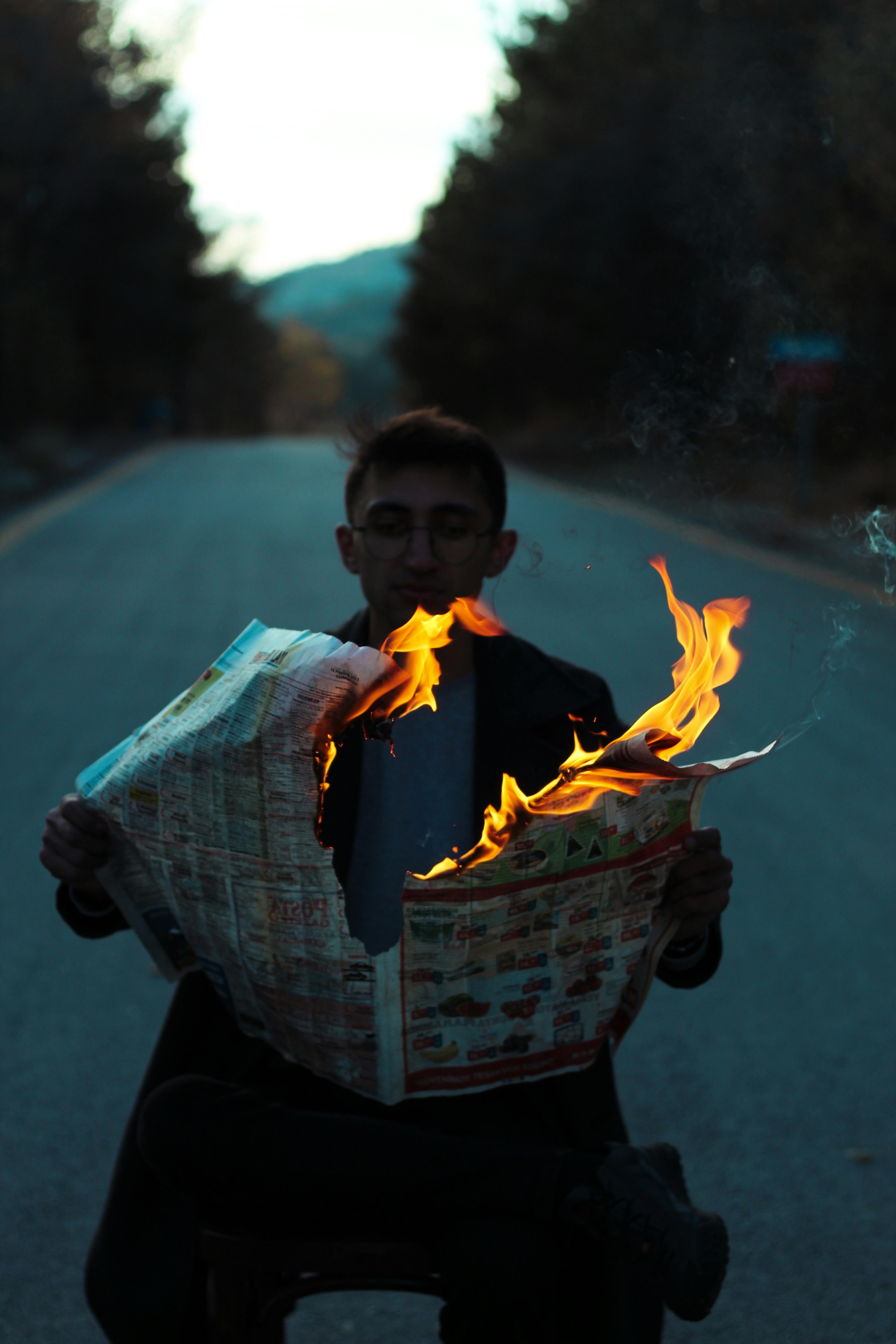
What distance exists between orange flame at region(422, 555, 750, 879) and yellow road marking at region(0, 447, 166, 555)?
1139cm

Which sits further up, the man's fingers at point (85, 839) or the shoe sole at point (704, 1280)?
the man's fingers at point (85, 839)

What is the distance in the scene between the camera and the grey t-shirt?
6.08ft

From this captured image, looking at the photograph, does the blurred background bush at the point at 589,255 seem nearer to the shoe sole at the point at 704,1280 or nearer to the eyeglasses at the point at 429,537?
the eyeglasses at the point at 429,537

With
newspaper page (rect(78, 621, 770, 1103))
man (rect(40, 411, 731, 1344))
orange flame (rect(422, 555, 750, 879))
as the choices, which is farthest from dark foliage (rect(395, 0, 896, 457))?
newspaper page (rect(78, 621, 770, 1103))

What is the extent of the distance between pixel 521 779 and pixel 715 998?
195 cm

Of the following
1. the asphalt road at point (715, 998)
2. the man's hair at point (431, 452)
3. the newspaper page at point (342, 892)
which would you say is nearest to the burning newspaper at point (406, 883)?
the newspaper page at point (342, 892)

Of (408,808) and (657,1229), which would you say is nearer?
(657,1229)

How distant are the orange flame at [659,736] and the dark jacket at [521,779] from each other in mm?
103

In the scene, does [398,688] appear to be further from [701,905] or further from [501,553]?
[501,553]

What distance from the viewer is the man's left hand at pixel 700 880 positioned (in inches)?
67.3

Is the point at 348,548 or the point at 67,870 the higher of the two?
the point at 348,548

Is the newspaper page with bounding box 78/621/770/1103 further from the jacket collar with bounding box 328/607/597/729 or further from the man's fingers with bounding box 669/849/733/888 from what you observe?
the jacket collar with bounding box 328/607/597/729

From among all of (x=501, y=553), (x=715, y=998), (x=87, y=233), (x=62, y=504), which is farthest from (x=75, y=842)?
(x=87, y=233)

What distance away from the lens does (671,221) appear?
11555 mm
